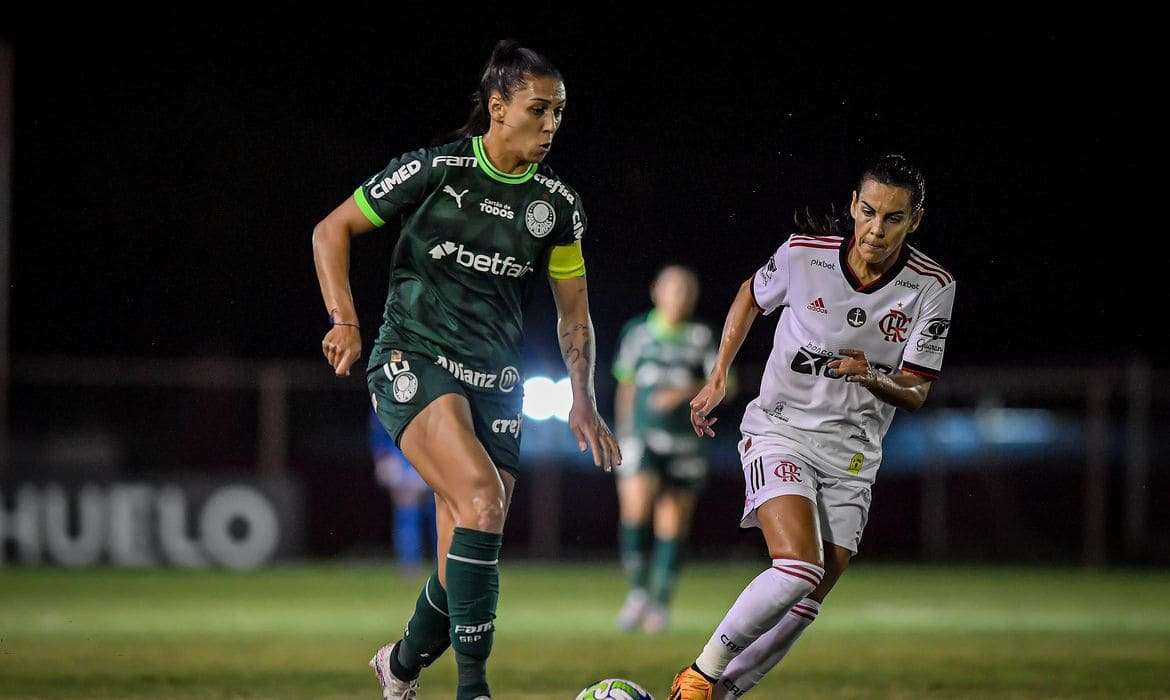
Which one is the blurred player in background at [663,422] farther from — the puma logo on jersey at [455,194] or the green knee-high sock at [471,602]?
the green knee-high sock at [471,602]

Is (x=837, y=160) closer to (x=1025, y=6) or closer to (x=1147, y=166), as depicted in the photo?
(x=1025, y=6)

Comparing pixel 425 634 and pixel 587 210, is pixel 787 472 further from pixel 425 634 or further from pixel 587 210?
pixel 587 210

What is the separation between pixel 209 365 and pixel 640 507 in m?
11.8

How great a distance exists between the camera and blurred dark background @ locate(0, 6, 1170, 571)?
1595cm

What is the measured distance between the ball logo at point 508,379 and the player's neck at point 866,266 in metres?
1.35

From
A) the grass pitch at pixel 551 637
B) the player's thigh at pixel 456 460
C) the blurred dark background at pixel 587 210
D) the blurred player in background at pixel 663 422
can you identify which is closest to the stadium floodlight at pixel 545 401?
the blurred dark background at pixel 587 210

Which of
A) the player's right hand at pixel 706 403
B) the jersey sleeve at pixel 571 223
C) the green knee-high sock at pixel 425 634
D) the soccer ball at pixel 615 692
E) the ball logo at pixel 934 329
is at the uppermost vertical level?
the jersey sleeve at pixel 571 223

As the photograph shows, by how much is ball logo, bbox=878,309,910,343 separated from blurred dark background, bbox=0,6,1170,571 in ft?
12.2

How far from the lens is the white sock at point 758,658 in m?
6.20

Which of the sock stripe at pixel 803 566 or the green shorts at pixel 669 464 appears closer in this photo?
the sock stripe at pixel 803 566

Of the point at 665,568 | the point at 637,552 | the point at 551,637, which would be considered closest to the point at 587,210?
the point at 637,552

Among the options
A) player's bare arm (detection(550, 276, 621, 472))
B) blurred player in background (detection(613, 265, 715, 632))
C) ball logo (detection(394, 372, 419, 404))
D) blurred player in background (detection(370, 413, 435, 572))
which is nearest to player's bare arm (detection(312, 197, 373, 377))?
ball logo (detection(394, 372, 419, 404))

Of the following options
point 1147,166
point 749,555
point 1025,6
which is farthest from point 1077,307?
point 1025,6

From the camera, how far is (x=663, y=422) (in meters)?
11.5
